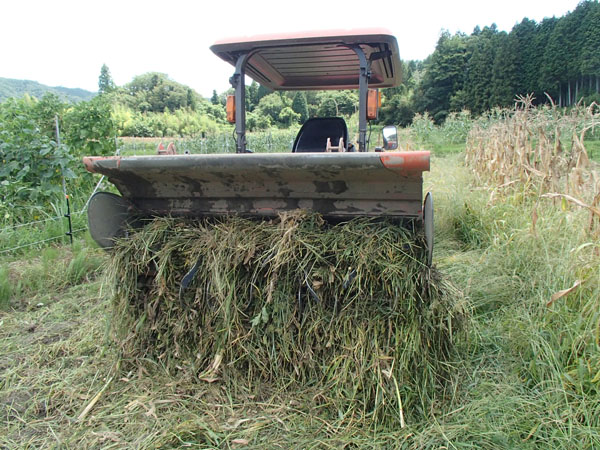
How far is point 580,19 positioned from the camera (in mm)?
37562

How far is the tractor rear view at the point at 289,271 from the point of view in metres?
2.24

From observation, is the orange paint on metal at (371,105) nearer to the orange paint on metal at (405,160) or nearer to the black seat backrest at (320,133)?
the orange paint on metal at (405,160)

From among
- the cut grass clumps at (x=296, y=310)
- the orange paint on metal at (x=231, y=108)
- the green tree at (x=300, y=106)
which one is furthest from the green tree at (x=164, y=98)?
the cut grass clumps at (x=296, y=310)

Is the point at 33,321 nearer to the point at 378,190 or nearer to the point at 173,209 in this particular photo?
the point at 173,209

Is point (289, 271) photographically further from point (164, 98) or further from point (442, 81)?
point (164, 98)

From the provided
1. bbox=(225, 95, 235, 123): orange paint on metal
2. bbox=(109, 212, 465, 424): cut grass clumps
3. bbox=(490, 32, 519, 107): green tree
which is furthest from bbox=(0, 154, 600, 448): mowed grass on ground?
bbox=(490, 32, 519, 107): green tree

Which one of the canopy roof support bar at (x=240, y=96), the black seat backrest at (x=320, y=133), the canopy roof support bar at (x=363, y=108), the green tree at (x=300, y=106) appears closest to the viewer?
the canopy roof support bar at (x=363, y=108)

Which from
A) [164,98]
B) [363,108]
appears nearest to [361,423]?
[363,108]

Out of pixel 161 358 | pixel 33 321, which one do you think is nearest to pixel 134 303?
pixel 161 358

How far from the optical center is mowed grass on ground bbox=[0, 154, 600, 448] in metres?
2.04

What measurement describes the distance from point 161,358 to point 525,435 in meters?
2.09

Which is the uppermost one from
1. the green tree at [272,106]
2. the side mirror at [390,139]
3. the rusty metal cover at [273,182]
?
the green tree at [272,106]

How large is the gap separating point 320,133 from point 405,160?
240cm

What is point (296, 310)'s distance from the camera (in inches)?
95.2
